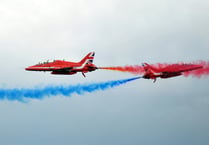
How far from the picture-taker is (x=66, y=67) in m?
170

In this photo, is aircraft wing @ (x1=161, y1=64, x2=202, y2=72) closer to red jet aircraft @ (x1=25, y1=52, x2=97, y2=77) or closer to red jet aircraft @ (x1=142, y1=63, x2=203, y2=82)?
red jet aircraft @ (x1=142, y1=63, x2=203, y2=82)

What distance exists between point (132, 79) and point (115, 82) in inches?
179


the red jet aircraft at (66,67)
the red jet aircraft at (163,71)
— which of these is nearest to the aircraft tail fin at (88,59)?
the red jet aircraft at (66,67)

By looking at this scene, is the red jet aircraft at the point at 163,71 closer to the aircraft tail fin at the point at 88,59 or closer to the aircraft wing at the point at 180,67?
the aircraft wing at the point at 180,67

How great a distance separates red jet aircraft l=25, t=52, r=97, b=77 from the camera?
170 meters

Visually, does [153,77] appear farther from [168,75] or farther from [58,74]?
[58,74]

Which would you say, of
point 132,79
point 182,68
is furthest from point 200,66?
point 132,79

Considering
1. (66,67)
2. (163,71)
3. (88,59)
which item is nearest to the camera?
(163,71)

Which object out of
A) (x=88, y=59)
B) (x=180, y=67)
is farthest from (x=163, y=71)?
(x=88, y=59)

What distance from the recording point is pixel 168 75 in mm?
164625

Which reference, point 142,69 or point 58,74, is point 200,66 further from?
point 58,74

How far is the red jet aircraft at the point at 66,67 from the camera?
16962 centimetres

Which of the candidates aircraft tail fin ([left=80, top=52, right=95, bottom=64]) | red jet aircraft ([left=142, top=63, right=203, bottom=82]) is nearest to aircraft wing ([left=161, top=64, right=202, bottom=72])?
red jet aircraft ([left=142, top=63, right=203, bottom=82])

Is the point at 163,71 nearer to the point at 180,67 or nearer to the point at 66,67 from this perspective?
the point at 180,67
